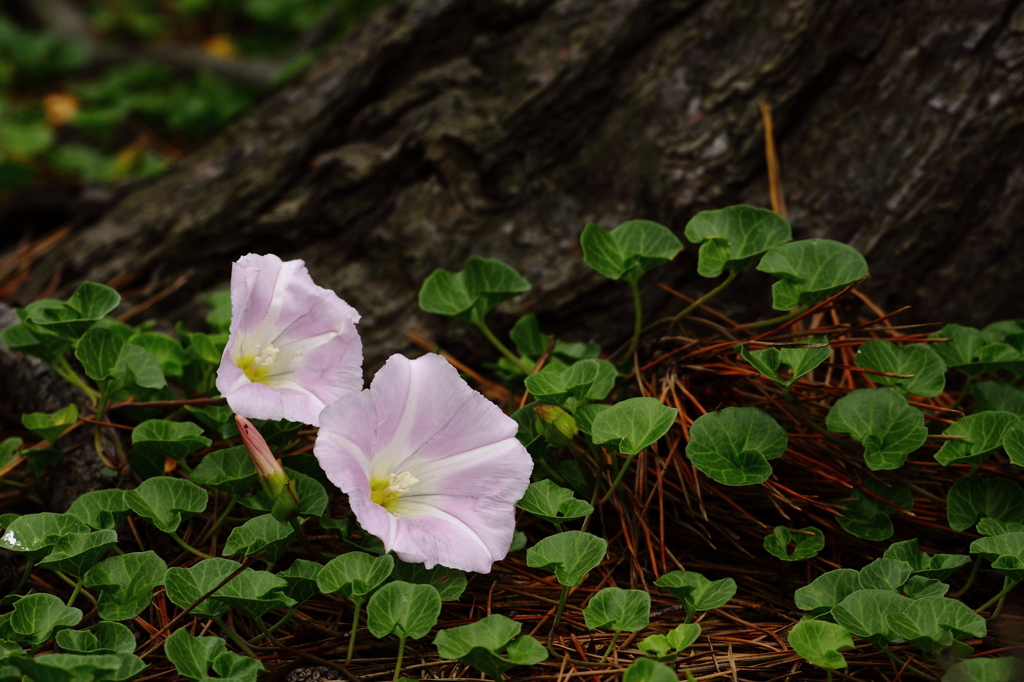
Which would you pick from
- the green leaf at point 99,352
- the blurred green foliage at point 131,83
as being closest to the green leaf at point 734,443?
the green leaf at point 99,352

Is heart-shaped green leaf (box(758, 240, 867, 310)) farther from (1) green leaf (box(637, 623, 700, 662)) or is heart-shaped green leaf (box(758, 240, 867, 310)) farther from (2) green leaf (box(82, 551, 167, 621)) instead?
(2) green leaf (box(82, 551, 167, 621))

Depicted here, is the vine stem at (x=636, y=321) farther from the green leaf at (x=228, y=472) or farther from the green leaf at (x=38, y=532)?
the green leaf at (x=38, y=532)

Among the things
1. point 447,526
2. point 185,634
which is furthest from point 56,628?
point 447,526

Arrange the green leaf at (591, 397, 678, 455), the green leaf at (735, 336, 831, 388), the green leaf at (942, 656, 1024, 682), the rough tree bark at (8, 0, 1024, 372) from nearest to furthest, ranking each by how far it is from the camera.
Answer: the green leaf at (942, 656, 1024, 682) < the green leaf at (591, 397, 678, 455) < the green leaf at (735, 336, 831, 388) < the rough tree bark at (8, 0, 1024, 372)

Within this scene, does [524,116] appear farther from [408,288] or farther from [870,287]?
[870,287]

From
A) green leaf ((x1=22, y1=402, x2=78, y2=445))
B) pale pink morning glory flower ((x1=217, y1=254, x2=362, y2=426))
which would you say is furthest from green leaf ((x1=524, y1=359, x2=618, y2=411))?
green leaf ((x1=22, y1=402, x2=78, y2=445))

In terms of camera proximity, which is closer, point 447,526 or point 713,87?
point 447,526
